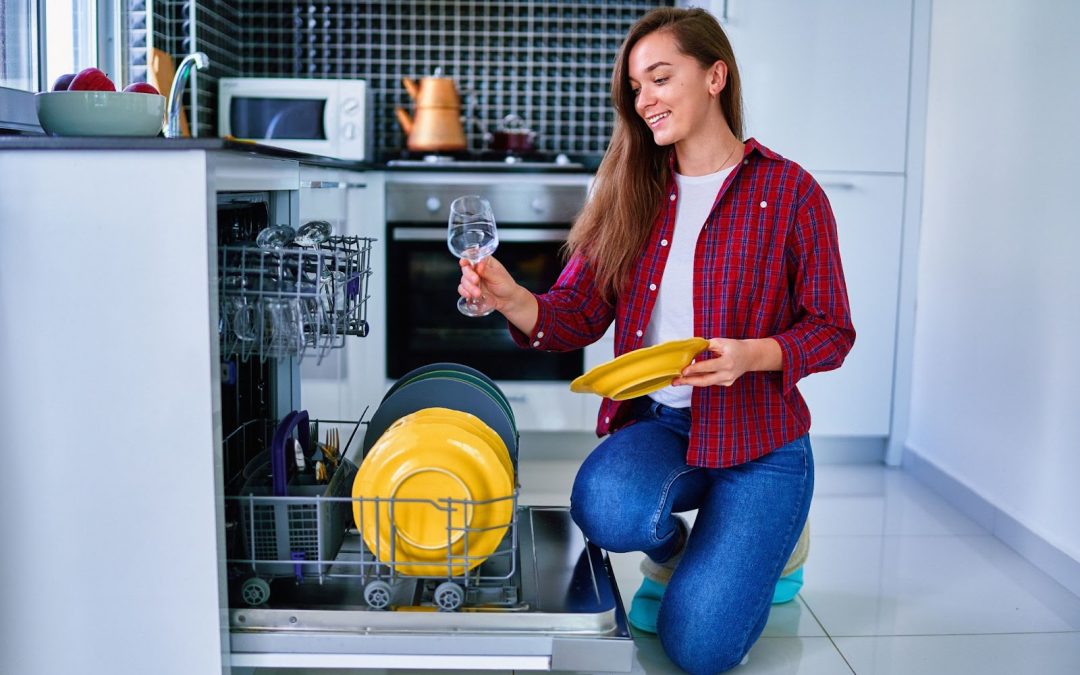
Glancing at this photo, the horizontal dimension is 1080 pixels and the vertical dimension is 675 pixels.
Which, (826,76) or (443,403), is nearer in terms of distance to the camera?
(443,403)

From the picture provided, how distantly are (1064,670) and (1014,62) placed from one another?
5.03 feet

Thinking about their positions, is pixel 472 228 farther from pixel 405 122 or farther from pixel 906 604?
pixel 405 122

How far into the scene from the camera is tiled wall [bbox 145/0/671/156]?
3.89 meters

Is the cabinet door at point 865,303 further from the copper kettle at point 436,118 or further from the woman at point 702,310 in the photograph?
the woman at point 702,310

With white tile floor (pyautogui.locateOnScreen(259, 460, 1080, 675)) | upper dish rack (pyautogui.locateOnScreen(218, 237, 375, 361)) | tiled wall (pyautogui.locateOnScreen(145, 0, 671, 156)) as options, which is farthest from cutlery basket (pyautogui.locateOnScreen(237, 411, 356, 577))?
tiled wall (pyautogui.locateOnScreen(145, 0, 671, 156))

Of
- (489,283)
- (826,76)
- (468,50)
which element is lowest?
(489,283)

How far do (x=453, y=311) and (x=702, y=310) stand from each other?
1.62m

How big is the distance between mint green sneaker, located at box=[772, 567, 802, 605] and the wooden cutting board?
189 centimetres

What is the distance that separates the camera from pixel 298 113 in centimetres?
349

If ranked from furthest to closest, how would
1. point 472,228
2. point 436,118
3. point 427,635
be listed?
point 436,118 < point 472,228 < point 427,635

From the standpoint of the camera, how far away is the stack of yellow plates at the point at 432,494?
61.1 inches

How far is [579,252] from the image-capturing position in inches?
79.7

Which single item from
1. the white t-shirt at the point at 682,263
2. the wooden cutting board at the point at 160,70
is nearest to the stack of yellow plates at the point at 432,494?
the white t-shirt at the point at 682,263

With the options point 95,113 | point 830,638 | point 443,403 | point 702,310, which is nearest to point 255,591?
point 443,403
